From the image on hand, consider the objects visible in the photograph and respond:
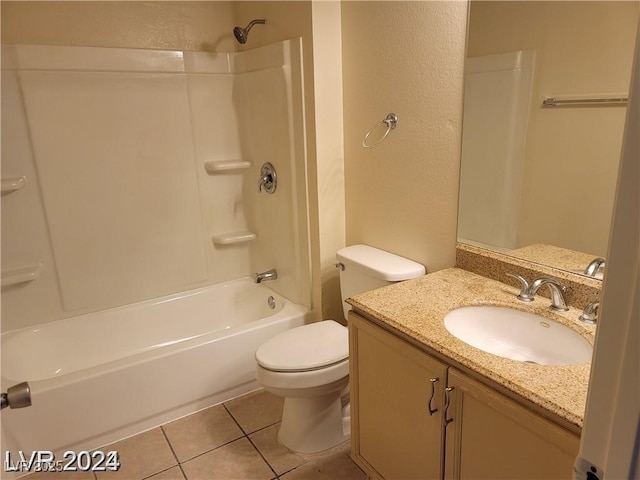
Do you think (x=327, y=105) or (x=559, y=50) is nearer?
(x=559, y=50)

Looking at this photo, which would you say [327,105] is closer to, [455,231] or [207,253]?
[455,231]

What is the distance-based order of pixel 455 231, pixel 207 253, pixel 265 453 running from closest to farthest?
pixel 455 231 < pixel 265 453 < pixel 207 253

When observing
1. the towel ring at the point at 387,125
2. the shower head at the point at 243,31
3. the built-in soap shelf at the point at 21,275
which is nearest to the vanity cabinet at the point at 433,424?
the towel ring at the point at 387,125

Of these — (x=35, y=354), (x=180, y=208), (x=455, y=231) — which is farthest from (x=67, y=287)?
(x=455, y=231)

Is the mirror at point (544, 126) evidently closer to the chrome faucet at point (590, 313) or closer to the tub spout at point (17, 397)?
the chrome faucet at point (590, 313)

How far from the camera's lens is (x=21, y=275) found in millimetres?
2289

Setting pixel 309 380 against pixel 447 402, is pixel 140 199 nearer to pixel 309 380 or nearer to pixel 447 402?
pixel 309 380

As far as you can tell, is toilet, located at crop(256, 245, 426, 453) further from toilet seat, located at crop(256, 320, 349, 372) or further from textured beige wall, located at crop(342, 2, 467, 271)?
textured beige wall, located at crop(342, 2, 467, 271)

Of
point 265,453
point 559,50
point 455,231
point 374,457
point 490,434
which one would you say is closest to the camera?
point 490,434

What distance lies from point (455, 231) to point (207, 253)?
1.66 metres

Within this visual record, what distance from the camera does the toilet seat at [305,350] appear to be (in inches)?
70.5

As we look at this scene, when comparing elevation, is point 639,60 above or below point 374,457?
above

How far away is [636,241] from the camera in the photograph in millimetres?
452

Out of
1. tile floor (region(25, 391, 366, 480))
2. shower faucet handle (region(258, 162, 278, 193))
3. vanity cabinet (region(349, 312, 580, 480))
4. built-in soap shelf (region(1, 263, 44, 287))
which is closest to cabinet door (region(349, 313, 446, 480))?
vanity cabinet (region(349, 312, 580, 480))
